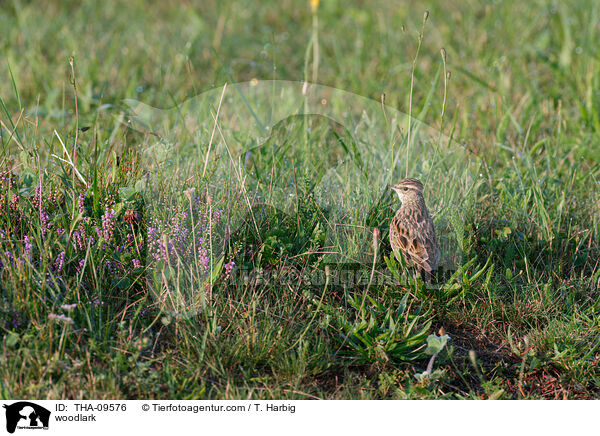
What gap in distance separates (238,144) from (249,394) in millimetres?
2259

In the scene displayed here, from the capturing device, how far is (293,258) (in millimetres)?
3334

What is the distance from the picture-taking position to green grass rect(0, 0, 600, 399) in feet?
9.31

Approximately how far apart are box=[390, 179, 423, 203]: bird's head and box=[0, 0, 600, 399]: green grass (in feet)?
0.71

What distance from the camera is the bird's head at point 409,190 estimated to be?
11.1 feet
